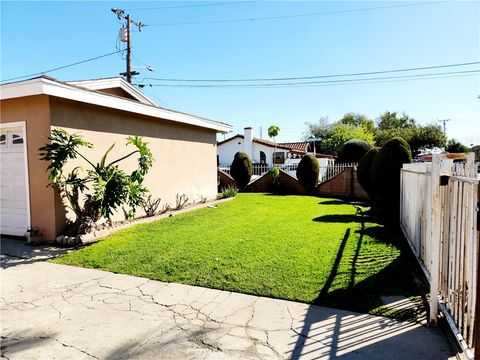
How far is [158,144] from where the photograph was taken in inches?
426

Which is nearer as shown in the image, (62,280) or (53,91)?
(62,280)

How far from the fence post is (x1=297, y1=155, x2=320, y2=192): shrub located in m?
12.4

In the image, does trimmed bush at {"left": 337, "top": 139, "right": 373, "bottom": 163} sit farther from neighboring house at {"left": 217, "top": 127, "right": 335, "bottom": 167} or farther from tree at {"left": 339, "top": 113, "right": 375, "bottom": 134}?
tree at {"left": 339, "top": 113, "right": 375, "bottom": 134}

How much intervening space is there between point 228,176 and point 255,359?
1604 centimetres

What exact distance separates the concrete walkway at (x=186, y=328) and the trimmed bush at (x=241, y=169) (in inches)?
536

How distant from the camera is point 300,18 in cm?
1514

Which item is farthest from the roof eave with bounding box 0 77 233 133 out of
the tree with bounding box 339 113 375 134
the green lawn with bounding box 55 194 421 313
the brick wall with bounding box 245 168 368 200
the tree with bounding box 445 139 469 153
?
the tree with bounding box 339 113 375 134

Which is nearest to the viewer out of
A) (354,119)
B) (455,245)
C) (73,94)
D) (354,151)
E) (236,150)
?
(455,245)

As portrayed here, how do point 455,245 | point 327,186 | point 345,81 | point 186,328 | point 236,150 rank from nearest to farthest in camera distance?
1. point 455,245
2. point 186,328
3. point 327,186
4. point 345,81
5. point 236,150

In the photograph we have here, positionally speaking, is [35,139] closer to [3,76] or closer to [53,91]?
→ [53,91]

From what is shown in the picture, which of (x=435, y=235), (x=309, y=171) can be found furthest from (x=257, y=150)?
(x=435, y=235)

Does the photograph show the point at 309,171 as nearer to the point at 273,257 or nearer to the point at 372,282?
the point at 273,257

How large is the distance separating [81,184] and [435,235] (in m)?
6.95

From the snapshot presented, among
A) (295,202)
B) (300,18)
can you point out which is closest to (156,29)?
(300,18)
